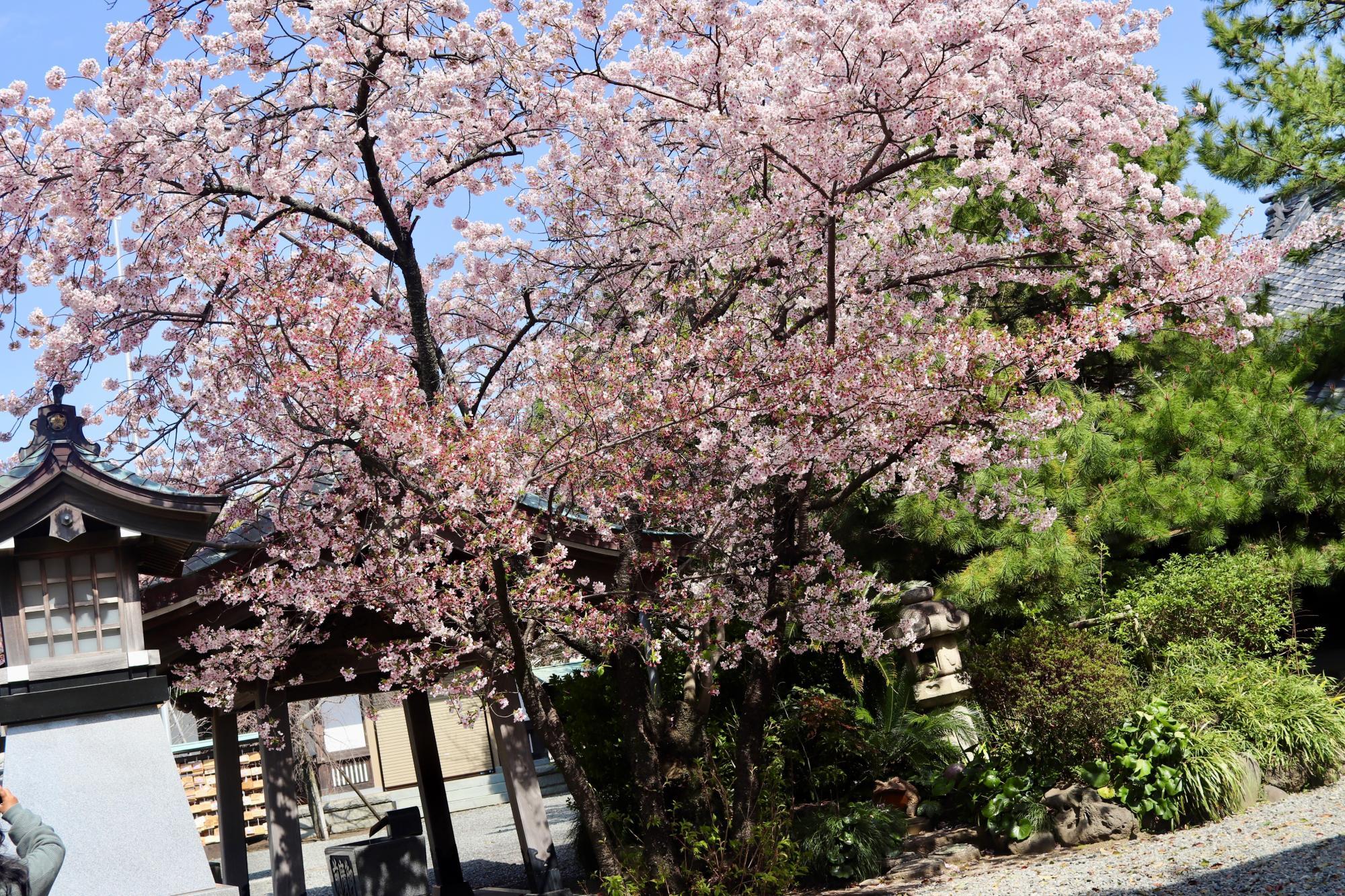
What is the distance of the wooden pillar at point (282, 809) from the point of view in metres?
7.72

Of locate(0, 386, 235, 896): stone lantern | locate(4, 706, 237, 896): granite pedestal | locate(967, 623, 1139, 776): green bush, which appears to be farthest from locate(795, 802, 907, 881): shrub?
locate(0, 386, 235, 896): stone lantern

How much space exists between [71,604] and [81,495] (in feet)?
1.84

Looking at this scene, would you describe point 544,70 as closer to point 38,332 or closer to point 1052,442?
point 38,332

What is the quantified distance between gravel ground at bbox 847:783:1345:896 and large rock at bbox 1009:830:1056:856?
128 millimetres

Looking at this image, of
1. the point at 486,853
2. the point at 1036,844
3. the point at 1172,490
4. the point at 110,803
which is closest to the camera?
the point at 110,803

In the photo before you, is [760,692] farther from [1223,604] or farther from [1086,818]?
[1223,604]

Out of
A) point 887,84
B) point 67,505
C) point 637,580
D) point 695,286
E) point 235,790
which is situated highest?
point 887,84

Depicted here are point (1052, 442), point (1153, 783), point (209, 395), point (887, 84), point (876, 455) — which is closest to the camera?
point (887, 84)

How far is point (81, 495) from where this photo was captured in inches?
219

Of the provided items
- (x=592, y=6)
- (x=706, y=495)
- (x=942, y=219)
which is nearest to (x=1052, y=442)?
(x=942, y=219)

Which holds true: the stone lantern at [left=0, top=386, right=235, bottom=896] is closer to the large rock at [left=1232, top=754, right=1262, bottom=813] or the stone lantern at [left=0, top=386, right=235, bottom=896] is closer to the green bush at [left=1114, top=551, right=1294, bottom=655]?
the large rock at [left=1232, top=754, right=1262, bottom=813]

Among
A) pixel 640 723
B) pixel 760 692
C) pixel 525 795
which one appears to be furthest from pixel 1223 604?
pixel 525 795

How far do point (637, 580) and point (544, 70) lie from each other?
11.3ft

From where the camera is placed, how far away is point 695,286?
23.6 feet
